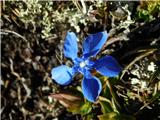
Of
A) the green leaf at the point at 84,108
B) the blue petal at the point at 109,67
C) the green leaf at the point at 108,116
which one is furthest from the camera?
the green leaf at the point at 84,108

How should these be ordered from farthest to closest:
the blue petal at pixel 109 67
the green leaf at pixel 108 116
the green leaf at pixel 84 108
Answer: the green leaf at pixel 84 108
the green leaf at pixel 108 116
the blue petal at pixel 109 67

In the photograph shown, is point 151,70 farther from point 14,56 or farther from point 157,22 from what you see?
point 14,56

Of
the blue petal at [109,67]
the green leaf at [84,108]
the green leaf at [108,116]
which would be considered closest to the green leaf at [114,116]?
the green leaf at [108,116]

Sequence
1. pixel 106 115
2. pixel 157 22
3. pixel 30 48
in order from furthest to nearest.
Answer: pixel 30 48 < pixel 157 22 < pixel 106 115

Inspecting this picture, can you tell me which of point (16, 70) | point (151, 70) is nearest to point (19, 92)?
point (16, 70)

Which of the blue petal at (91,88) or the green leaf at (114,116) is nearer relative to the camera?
the blue petal at (91,88)

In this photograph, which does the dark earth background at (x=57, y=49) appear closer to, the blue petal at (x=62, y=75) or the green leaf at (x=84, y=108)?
the green leaf at (x=84, y=108)
